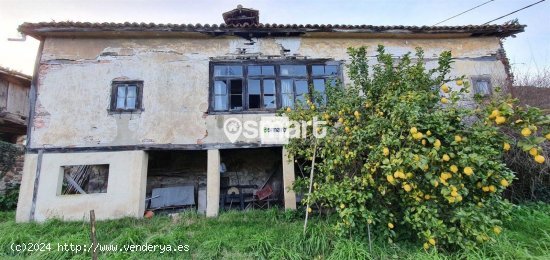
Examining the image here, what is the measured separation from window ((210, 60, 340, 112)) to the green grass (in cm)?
318

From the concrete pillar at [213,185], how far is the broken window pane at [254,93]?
5.53 feet

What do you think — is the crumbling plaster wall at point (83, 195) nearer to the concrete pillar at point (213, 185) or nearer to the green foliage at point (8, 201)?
the concrete pillar at point (213, 185)

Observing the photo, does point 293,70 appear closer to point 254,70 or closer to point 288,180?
point 254,70

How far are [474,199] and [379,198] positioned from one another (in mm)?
1367

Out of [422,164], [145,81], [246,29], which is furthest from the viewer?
[246,29]

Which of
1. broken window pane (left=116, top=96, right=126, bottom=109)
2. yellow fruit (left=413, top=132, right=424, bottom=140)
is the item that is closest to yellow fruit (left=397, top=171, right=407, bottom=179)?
yellow fruit (left=413, top=132, right=424, bottom=140)

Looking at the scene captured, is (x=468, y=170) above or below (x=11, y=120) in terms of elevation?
below

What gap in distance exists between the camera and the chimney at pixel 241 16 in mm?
9344

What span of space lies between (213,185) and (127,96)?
3502 mm

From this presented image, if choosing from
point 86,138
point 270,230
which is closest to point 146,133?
point 86,138

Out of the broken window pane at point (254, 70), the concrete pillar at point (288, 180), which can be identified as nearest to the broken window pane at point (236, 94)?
the broken window pane at point (254, 70)

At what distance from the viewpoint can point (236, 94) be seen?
8102mm

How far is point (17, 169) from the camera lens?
10648 millimetres

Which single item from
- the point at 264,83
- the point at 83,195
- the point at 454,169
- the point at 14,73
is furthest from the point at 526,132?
the point at 14,73
